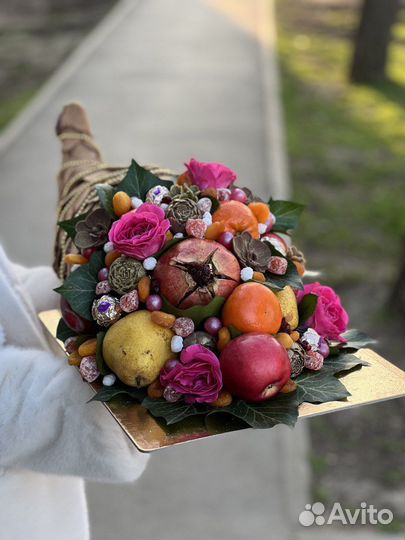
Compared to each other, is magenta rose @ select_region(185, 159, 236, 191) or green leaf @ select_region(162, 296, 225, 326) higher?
magenta rose @ select_region(185, 159, 236, 191)

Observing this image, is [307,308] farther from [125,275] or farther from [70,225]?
[70,225]

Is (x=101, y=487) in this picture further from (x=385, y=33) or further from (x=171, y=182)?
(x=385, y=33)

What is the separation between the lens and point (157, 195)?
1.38 m

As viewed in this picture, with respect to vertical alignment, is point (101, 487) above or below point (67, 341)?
below

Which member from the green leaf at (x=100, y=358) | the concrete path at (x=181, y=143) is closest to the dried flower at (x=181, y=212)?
the green leaf at (x=100, y=358)

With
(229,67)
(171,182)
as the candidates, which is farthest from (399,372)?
(229,67)

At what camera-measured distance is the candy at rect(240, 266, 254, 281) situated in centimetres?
127

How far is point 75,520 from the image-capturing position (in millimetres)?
1648

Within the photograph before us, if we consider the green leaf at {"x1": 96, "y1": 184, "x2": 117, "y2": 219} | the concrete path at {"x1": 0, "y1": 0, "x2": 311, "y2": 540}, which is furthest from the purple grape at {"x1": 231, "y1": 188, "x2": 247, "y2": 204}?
the concrete path at {"x1": 0, "y1": 0, "x2": 311, "y2": 540}

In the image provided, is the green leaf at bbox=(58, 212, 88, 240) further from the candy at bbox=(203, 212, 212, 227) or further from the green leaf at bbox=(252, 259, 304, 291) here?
the green leaf at bbox=(252, 259, 304, 291)

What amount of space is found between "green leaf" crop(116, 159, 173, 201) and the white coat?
1.05 feet

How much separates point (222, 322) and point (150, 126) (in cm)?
537

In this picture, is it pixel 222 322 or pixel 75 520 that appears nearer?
pixel 222 322

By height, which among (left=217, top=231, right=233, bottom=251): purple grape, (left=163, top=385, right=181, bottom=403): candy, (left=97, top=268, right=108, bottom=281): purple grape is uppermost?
(left=217, top=231, right=233, bottom=251): purple grape
